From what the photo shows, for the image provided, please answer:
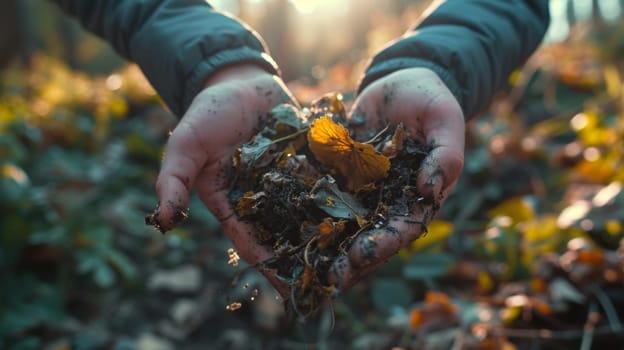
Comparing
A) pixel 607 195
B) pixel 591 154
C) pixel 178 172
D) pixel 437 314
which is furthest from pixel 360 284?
pixel 591 154

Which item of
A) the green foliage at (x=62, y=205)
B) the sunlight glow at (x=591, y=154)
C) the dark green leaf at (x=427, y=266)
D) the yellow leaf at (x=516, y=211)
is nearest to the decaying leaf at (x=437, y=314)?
the dark green leaf at (x=427, y=266)

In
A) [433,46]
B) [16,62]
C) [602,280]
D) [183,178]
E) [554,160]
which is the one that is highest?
[433,46]

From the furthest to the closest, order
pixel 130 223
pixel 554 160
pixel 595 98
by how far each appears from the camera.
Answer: pixel 595 98 < pixel 554 160 < pixel 130 223

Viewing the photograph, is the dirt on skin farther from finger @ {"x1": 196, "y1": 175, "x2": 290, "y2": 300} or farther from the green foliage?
the green foliage

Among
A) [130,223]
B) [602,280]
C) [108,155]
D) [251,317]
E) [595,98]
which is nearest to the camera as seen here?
[602,280]

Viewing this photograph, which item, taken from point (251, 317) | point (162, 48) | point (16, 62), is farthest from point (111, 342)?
point (16, 62)

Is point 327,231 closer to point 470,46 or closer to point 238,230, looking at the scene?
point 238,230

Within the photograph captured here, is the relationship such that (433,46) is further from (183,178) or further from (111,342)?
(111,342)
